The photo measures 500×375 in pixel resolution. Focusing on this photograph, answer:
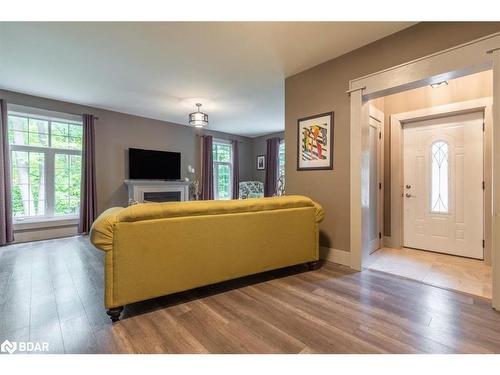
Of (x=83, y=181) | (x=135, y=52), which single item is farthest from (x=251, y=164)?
(x=135, y=52)

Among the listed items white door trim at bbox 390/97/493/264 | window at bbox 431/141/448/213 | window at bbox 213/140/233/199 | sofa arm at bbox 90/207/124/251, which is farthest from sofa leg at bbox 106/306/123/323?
window at bbox 213/140/233/199

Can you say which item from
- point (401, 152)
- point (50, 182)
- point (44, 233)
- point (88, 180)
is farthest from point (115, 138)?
point (401, 152)

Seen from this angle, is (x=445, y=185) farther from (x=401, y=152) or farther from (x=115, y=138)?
(x=115, y=138)

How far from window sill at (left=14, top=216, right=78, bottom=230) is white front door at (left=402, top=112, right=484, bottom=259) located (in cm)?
590

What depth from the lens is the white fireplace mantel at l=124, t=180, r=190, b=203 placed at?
16.4 feet

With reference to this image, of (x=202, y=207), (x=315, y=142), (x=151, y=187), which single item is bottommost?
(x=202, y=207)

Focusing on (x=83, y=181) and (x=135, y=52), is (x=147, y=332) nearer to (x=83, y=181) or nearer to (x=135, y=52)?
(x=135, y=52)

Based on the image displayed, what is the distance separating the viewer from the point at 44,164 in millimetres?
4262

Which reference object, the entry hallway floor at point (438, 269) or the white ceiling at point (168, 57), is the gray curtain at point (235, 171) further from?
the entry hallway floor at point (438, 269)

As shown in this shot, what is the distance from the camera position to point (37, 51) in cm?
266

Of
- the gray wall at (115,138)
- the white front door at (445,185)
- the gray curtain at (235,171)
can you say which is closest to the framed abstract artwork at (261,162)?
the gray curtain at (235,171)

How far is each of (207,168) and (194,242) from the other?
468cm

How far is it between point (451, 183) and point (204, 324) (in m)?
3.60

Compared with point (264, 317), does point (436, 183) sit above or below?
above
